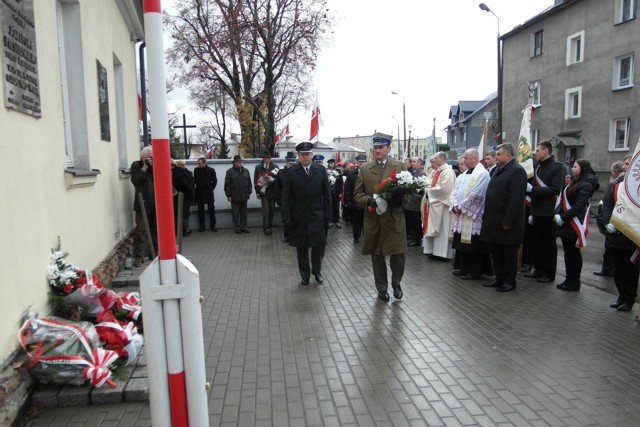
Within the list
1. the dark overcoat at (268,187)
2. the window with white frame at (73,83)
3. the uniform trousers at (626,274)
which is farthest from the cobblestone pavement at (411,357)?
the dark overcoat at (268,187)

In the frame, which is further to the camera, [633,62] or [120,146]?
[633,62]

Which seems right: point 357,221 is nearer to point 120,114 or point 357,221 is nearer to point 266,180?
point 266,180

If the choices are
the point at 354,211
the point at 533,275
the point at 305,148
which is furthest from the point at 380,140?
the point at 354,211

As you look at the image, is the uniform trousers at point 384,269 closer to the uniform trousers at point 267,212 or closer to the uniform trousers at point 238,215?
the uniform trousers at point 267,212

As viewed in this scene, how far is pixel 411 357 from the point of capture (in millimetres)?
4457

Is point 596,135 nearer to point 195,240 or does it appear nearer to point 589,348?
point 195,240

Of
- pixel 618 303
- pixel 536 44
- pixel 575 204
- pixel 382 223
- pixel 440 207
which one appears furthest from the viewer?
pixel 536 44

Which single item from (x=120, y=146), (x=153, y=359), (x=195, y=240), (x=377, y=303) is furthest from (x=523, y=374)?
(x=195, y=240)

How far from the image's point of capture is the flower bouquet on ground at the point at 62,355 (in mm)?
3443

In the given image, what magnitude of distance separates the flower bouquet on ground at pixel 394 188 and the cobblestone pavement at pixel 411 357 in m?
1.28

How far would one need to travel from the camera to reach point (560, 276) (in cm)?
798

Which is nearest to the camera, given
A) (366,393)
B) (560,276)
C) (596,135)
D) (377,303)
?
(366,393)

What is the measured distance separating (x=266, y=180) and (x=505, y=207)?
699cm

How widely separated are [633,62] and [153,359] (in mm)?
29386
